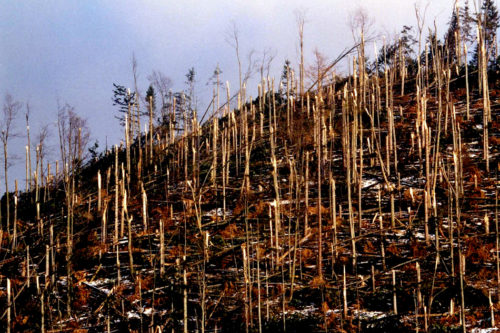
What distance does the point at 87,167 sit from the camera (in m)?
11.6

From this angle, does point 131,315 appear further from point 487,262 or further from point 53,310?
point 487,262

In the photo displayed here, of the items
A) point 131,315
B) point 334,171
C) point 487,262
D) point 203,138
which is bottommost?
point 131,315

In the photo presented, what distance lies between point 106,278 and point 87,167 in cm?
722

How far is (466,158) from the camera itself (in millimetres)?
6473

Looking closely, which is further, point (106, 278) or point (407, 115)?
point (407, 115)

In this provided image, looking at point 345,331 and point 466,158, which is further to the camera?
point 466,158

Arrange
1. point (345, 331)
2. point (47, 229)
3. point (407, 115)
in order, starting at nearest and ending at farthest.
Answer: point (345, 331), point (47, 229), point (407, 115)

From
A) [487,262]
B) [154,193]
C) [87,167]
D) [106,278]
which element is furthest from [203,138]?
[487,262]

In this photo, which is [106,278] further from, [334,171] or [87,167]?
[87,167]

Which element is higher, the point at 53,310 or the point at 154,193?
the point at 154,193

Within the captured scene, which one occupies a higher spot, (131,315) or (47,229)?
(47,229)

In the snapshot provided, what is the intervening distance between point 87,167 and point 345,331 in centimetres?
961

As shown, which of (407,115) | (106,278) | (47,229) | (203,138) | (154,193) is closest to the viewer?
(106,278)

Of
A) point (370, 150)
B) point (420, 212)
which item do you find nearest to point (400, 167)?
point (370, 150)
